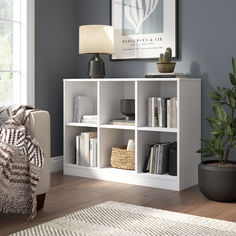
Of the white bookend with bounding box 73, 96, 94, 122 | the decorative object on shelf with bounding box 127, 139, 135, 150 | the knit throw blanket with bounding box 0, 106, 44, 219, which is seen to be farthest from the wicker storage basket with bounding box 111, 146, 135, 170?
the knit throw blanket with bounding box 0, 106, 44, 219

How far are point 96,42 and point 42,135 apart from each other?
4.48 ft

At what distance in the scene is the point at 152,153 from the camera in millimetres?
3695

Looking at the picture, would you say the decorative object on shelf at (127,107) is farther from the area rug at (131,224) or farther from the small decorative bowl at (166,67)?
→ the area rug at (131,224)

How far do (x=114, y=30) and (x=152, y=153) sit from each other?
1297mm

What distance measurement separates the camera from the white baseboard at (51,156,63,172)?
4.31 meters

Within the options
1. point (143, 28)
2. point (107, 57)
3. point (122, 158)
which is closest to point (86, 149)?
point (122, 158)

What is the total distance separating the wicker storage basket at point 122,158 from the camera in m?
3.83

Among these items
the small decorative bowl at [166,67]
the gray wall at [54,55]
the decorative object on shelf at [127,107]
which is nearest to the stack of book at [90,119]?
Answer: the decorative object on shelf at [127,107]

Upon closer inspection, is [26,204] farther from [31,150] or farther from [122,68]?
[122,68]

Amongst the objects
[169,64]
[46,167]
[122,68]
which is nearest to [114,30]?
[122,68]

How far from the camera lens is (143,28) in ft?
13.4

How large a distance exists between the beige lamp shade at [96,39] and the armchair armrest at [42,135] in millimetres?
1243

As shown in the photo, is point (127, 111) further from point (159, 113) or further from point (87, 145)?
point (87, 145)

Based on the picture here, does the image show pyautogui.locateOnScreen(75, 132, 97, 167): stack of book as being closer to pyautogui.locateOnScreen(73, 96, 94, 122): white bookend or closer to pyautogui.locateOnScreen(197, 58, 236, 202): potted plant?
pyautogui.locateOnScreen(73, 96, 94, 122): white bookend
